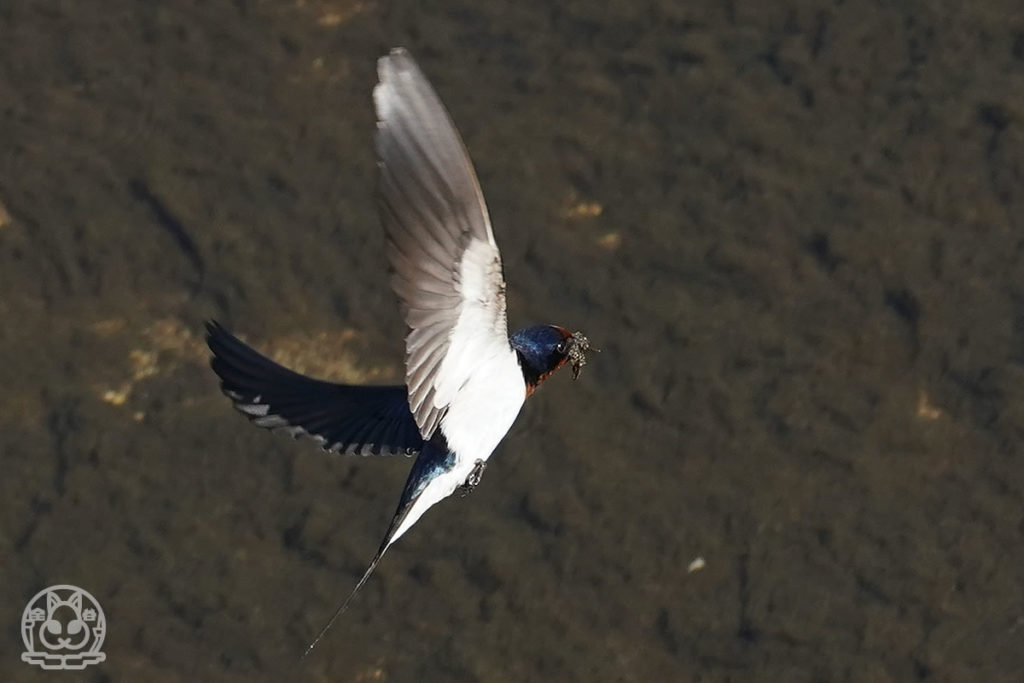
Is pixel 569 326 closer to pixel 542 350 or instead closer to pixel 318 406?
pixel 318 406

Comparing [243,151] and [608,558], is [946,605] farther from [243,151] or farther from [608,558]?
[243,151]

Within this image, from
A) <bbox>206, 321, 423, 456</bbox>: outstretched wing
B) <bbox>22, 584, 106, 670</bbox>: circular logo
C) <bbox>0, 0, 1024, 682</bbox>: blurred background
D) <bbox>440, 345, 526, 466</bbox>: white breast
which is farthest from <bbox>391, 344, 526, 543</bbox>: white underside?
<bbox>22, 584, 106, 670</bbox>: circular logo

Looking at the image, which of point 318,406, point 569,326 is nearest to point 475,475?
point 318,406

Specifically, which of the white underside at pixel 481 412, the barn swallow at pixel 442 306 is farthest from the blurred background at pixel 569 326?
the white underside at pixel 481 412

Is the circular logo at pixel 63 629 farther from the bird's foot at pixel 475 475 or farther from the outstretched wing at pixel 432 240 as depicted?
the outstretched wing at pixel 432 240

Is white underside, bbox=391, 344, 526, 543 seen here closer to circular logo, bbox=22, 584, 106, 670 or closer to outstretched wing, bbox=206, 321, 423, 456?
outstretched wing, bbox=206, 321, 423, 456

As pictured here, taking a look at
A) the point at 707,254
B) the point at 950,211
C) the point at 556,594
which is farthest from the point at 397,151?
the point at 950,211

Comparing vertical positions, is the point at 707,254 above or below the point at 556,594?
above

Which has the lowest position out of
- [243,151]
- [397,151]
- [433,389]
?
[243,151]
